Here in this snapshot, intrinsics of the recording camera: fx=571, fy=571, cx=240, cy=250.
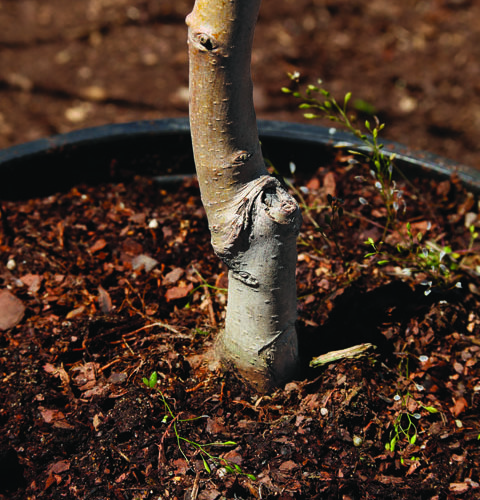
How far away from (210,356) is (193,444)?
28cm

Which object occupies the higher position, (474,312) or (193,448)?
(474,312)

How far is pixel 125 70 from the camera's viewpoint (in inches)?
153

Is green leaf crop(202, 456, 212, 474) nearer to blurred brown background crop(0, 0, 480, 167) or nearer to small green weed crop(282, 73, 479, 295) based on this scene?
small green weed crop(282, 73, 479, 295)

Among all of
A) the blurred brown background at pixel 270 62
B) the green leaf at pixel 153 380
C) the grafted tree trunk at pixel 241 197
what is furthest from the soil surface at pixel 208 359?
the blurred brown background at pixel 270 62

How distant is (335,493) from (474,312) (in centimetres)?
75

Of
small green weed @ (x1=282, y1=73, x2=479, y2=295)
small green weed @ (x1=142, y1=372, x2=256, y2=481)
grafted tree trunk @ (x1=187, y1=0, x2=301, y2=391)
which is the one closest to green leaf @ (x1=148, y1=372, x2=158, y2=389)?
small green weed @ (x1=142, y1=372, x2=256, y2=481)

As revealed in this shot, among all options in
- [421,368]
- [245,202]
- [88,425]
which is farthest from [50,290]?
[421,368]

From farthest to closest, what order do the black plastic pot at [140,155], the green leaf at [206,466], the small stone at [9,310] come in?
the black plastic pot at [140,155] < the small stone at [9,310] < the green leaf at [206,466]

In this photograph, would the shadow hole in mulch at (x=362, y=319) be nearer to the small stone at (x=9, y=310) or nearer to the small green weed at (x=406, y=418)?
the small green weed at (x=406, y=418)

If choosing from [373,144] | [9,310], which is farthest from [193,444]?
[373,144]

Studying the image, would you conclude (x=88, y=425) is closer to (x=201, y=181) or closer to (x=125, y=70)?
(x=201, y=181)

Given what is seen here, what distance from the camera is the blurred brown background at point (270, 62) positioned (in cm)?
362

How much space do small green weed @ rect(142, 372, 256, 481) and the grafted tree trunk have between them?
0.68 ft

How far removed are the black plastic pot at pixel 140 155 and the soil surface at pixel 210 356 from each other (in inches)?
1.7
